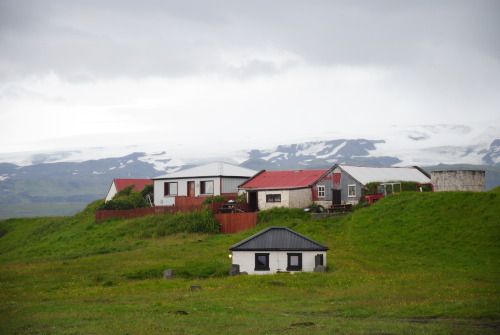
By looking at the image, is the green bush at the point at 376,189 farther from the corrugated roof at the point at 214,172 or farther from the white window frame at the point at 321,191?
the corrugated roof at the point at 214,172

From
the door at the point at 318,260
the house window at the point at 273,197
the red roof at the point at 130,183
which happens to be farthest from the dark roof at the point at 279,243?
the red roof at the point at 130,183

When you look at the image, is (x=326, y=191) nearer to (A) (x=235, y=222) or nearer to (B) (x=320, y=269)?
(A) (x=235, y=222)

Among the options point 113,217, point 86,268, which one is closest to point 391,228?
point 86,268

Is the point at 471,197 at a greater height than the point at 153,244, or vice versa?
the point at 471,197

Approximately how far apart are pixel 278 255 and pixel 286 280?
5020 millimetres

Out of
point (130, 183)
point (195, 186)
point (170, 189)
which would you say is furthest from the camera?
point (130, 183)

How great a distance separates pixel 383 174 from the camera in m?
84.9

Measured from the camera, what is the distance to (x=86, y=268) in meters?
51.5

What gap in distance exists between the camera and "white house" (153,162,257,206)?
87.6 m

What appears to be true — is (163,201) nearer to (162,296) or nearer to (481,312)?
(162,296)

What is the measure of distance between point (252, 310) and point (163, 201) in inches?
2469

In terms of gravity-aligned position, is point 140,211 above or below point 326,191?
below

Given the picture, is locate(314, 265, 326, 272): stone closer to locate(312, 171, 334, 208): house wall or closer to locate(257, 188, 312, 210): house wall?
locate(257, 188, 312, 210): house wall

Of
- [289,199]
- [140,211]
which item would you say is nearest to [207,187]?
[140,211]
